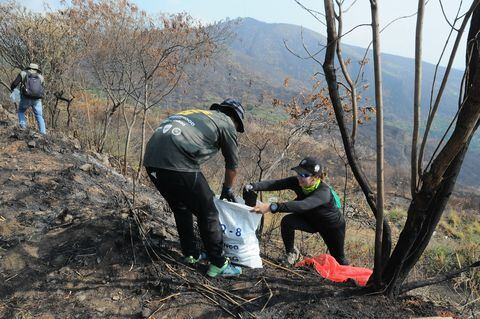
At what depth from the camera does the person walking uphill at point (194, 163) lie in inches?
107

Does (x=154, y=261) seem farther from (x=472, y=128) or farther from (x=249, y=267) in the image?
(x=472, y=128)

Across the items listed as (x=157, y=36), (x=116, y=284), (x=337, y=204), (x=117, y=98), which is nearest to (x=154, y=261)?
(x=116, y=284)

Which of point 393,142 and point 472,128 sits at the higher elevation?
point 472,128

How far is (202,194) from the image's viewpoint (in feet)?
9.23

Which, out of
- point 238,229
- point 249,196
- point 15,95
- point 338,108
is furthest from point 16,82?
point 338,108

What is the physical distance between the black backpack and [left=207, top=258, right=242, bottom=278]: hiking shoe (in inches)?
235

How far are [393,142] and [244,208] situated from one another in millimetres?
59008

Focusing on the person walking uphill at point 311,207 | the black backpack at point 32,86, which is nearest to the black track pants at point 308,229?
the person walking uphill at point 311,207

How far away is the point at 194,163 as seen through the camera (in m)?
2.81

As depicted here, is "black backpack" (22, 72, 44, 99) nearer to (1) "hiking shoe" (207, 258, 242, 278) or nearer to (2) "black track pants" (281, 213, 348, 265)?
(2) "black track pants" (281, 213, 348, 265)

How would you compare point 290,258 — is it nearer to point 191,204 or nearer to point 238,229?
point 238,229

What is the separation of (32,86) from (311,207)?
6137 millimetres

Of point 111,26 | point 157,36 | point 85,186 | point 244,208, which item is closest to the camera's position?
point 244,208

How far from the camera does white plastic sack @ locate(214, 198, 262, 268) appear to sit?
313 cm
